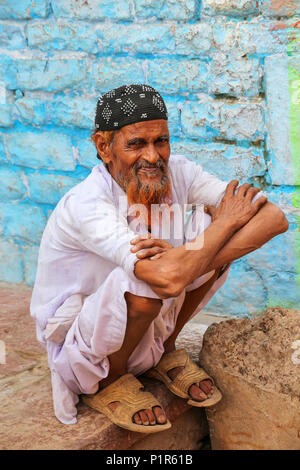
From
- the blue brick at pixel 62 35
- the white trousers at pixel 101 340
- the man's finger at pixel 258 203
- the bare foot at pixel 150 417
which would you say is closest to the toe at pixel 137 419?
the bare foot at pixel 150 417

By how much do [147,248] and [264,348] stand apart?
2.57 feet

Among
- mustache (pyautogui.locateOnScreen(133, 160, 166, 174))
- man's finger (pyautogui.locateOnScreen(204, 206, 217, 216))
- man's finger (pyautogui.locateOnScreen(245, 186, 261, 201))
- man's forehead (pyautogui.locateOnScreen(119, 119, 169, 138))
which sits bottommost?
man's finger (pyautogui.locateOnScreen(204, 206, 217, 216))

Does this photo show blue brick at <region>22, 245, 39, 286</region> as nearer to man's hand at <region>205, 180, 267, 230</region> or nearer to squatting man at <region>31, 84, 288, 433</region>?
squatting man at <region>31, 84, 288, 433</region>

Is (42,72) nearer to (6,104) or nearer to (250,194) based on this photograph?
(6,104)

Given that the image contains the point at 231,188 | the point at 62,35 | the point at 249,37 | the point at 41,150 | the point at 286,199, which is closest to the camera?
the point at 231,188

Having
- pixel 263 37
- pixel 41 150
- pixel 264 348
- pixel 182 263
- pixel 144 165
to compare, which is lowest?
pixel 264 348

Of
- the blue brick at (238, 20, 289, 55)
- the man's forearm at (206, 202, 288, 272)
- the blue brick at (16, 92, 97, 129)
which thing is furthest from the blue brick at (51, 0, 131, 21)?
the man's forearm at (206, 202, 288, 272)

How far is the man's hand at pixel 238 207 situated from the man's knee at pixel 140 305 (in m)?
0.50

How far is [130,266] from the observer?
242 centimetres

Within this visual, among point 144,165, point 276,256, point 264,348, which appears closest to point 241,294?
point 276,256

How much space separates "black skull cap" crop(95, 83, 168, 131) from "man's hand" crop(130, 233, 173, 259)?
0.53 meters

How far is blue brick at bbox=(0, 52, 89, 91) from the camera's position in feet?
13.2
